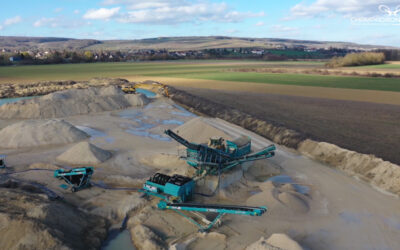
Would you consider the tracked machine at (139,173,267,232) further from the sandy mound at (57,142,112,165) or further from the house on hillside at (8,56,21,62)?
the house on hillside at (8,56,21,62)

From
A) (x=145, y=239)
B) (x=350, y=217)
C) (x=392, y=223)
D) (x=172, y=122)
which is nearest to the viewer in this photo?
(x=145, y=239)

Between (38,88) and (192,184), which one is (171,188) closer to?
(192,184)

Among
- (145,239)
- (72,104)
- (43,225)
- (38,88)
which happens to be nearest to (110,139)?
(72,104)

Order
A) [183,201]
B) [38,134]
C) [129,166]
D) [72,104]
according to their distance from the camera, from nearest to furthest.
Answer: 1. [183,201]
2. [129,166]
3. [38,134]
4. [72,104]

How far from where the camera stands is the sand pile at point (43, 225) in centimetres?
962

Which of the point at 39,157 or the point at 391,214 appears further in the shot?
the point at 39,157

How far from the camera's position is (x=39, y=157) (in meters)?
19.7

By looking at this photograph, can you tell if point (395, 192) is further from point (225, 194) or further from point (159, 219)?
point (159, 219)

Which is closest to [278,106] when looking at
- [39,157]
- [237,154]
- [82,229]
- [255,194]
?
[237,154]

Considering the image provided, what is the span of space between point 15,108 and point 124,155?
57.7 ft

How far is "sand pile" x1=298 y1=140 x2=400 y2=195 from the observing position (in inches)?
609

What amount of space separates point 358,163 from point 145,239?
40.2ft

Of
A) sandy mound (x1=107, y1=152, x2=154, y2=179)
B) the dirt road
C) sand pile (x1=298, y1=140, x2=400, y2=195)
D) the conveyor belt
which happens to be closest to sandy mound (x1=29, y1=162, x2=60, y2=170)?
sandy mound (x1=107, y1=152, x2=154, y2=179)

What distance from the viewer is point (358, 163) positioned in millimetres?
17297
